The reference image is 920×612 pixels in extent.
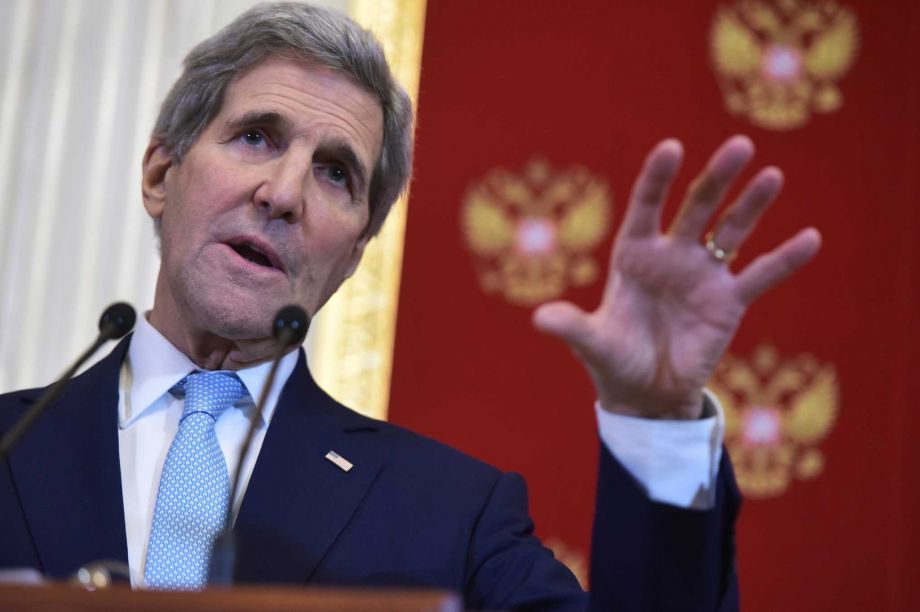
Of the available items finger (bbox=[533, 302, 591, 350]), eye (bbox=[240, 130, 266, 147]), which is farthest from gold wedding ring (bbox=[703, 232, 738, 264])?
eye (bbox=[240, 130, 266, 147])

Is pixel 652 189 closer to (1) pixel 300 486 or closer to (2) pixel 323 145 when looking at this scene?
(1) pixel 300 486

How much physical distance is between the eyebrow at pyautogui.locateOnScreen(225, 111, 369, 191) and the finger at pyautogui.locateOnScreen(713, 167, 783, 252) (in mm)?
925

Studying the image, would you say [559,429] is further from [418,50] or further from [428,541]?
[428,541]

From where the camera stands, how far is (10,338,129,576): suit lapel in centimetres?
175

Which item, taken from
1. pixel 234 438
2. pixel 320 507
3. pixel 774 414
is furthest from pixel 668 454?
pixel 774 414

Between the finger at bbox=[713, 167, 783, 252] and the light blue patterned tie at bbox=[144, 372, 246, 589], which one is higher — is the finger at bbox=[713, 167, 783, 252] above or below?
above

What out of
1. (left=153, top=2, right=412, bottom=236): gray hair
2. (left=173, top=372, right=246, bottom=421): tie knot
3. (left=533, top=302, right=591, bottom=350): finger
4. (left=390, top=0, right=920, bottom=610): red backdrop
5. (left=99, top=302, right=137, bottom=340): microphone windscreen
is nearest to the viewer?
(left=533, top=302, right=591, bottom=350): finger

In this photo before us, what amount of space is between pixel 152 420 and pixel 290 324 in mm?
420

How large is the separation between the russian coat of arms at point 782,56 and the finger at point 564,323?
2076mm

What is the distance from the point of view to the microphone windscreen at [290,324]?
165cm

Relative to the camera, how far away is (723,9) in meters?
3.30

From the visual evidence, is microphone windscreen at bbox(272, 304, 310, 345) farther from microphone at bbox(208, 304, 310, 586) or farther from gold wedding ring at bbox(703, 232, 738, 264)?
gold wedding ring at bbox(703, 232, 738, 264)

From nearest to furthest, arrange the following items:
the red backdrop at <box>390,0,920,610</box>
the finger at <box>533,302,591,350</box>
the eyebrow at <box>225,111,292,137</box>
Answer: the finger at <box>533,302,591,350</box> → the eyebrow at <box>225,111,292,137</box> → the red backdrop at <box>390,0,920,610</box>

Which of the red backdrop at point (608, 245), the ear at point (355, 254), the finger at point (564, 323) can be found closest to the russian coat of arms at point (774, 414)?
the red backdrop at point (608, 245)
